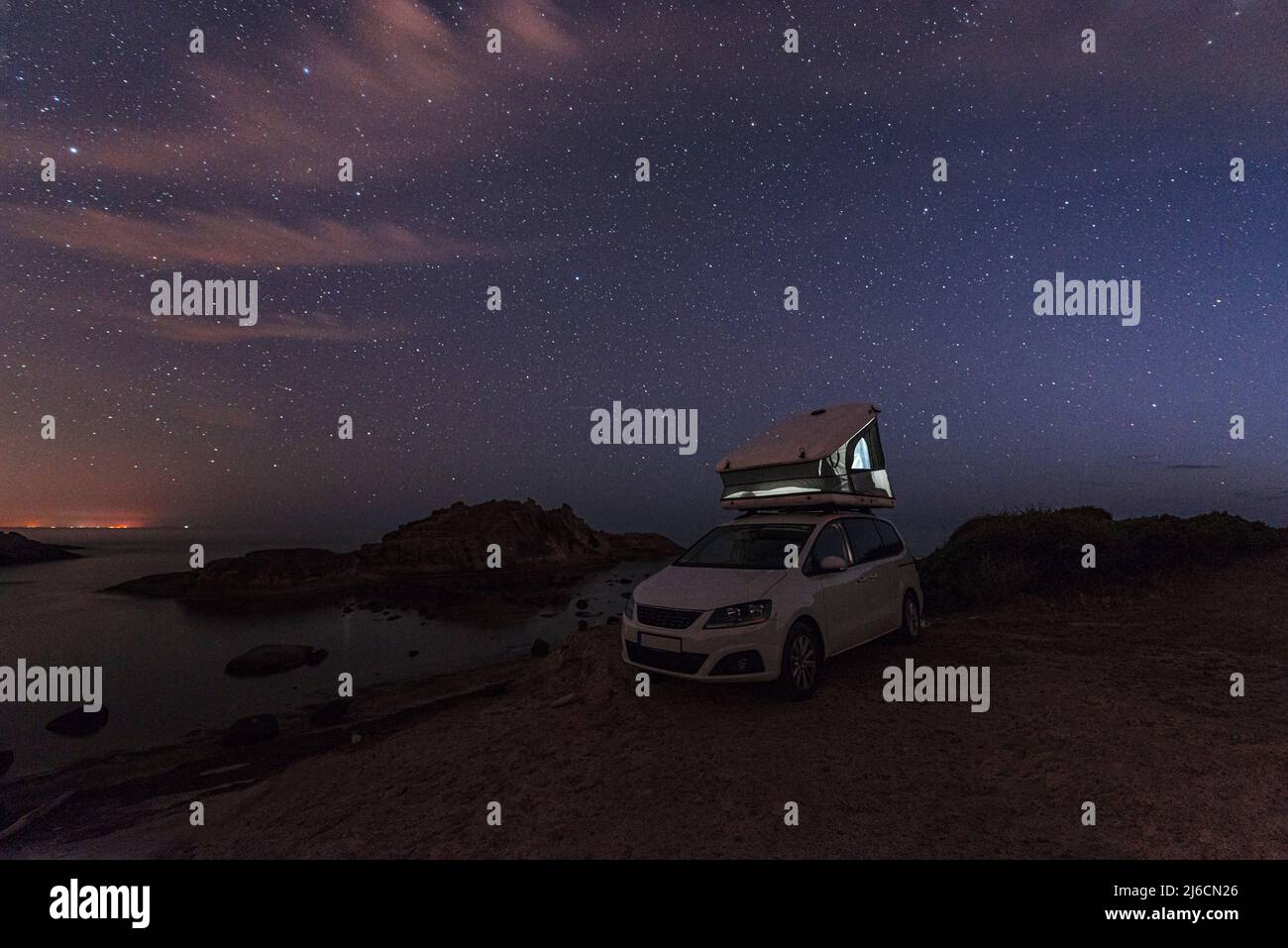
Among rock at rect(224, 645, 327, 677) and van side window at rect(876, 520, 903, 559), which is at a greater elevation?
van side window at rect(876, 520, 903, 559)

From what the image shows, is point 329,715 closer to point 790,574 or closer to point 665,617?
point 665,617

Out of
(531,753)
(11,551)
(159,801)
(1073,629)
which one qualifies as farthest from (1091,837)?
(11,551)

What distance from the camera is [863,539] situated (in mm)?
7934

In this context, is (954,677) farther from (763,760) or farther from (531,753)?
(531,753)

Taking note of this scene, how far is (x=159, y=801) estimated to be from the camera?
274 inches

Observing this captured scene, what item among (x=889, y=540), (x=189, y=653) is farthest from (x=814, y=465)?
(x=189, y=653)

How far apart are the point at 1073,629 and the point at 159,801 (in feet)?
46.7

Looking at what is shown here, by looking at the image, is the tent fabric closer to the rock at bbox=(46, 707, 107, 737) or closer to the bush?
the bush

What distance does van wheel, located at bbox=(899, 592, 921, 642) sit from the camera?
8.63 metres

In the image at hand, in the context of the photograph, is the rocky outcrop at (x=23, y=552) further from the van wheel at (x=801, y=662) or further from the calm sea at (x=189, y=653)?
the van wheel at (x=801, y=662)

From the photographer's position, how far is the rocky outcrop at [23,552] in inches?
2510

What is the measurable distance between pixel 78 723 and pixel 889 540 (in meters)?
15.3

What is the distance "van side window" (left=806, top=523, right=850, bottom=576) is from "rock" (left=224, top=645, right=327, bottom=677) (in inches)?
594

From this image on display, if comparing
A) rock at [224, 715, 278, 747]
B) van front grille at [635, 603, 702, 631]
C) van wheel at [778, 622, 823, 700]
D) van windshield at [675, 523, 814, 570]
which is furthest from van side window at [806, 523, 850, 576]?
rock at [224, 715, 278, 747]
